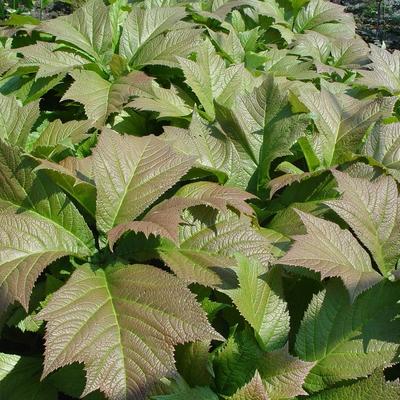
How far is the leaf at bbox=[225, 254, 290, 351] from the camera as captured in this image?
143cm

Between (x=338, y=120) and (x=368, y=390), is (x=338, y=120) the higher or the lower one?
the higher one

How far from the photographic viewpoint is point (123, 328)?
1.36 m

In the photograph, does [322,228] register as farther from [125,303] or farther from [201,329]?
[125,303]

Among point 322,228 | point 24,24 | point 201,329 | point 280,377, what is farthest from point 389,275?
point 24,24

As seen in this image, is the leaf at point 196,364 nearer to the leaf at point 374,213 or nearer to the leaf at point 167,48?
the leaf at point 374,213

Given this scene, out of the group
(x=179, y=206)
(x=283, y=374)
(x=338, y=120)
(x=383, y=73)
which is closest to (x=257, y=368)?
(x=283, y=374)

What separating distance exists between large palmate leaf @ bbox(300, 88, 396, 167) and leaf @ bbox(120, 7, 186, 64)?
815 millimetres

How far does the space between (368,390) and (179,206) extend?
637 mm

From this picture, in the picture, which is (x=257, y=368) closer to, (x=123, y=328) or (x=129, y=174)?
(x=123, y=328)

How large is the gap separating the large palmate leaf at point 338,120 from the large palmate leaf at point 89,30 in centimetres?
95

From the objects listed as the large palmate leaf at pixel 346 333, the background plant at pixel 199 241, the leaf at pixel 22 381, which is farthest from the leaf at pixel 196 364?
the leaf at pixel 22 381

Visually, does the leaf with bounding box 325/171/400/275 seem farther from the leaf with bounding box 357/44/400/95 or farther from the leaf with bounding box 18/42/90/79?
the leaf with bounding box 18/42/90/79

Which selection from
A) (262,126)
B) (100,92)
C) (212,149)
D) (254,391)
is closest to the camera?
(254,391)

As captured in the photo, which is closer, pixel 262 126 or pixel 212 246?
pixel 212 246
